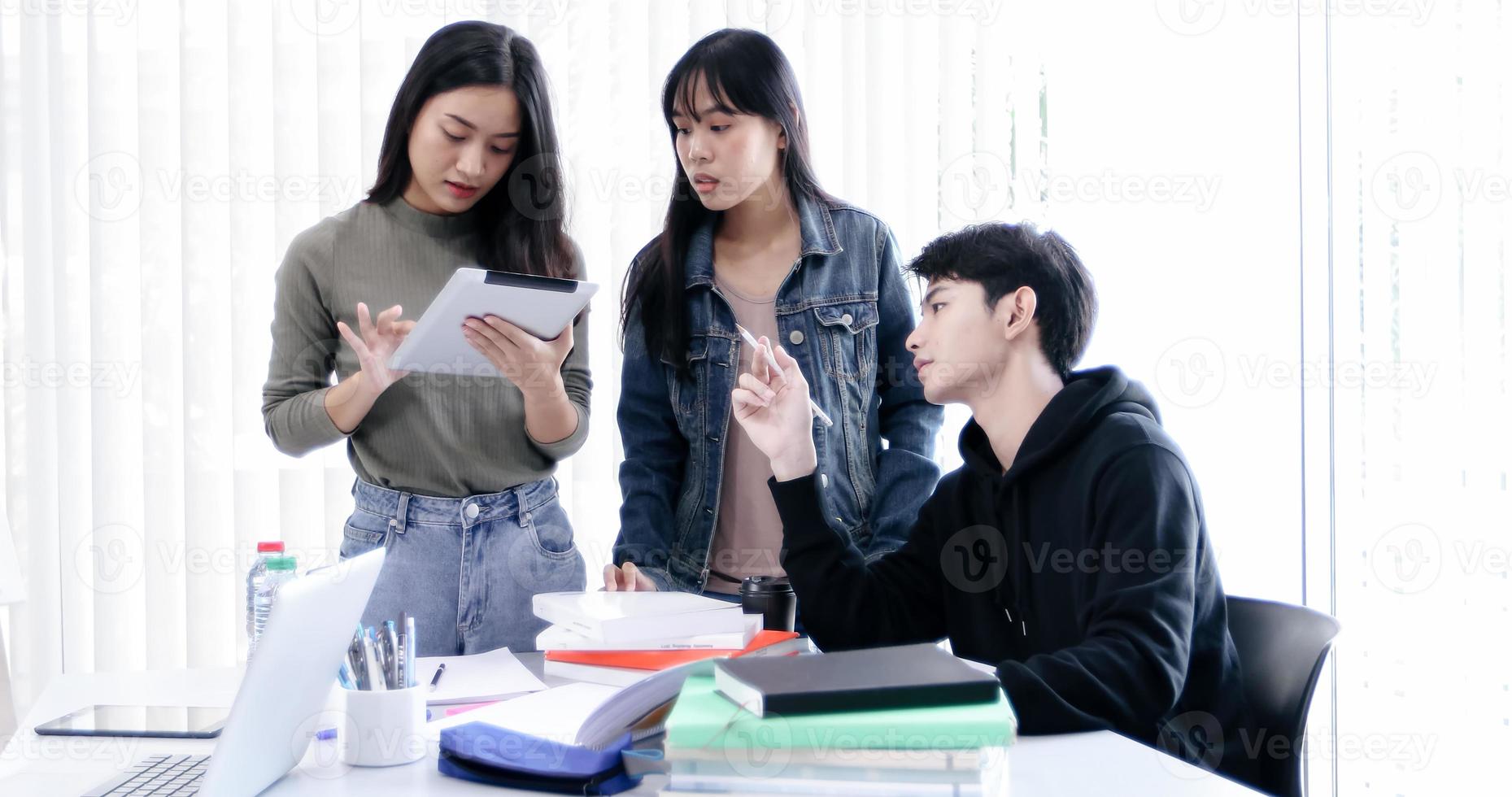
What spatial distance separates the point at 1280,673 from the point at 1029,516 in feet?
1.10

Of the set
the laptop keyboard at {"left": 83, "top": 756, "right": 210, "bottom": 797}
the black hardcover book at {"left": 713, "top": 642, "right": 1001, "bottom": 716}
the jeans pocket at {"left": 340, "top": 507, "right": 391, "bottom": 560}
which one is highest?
the jeans pocket at {"left": 340, "top": 507, "right": 391, "bottom": 560}

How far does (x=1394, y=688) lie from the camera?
2.20 metres

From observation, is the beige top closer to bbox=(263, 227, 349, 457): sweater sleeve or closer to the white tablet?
the white tablet

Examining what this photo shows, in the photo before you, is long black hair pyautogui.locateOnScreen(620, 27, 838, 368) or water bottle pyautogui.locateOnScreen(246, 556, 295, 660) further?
long black hair pyautogui.locateOnScreen(620, 27, 838, 368)

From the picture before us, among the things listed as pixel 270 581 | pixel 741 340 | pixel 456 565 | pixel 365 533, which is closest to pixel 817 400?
pixel 741 340

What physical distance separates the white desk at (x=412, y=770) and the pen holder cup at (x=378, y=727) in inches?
0.4

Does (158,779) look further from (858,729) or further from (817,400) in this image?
(817,400)

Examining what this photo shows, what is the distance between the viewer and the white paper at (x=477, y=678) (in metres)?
1.14

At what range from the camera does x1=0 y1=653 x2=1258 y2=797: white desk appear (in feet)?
2.76

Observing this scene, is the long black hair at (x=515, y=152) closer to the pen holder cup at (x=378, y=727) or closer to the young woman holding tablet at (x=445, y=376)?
the young woman holding tablet at (x=445, y=376)

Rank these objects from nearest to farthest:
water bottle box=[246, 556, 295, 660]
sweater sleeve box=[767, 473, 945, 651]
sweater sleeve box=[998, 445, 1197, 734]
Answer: sweater sleeve box=[998, 445, 1197, 734], water bottle box=[246, 556, 295, 660], sweater sleeve box=[767, 473, 945, 651]

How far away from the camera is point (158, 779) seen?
2.96ft

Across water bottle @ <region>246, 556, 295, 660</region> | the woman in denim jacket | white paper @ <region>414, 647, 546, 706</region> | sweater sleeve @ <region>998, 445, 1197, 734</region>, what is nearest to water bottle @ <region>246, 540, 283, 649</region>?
water bottle @ <region>246, 556, 295, 660</region>

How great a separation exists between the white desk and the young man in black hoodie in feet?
0.49
